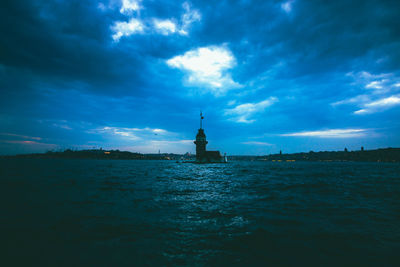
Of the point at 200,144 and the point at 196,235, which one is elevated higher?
the point at 200,144

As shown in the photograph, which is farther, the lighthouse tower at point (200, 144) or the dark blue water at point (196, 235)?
the lighthouse tower at point (200, 144)

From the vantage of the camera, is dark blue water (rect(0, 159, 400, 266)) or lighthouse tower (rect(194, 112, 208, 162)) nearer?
dark blue water (rect(0, 159, 400, 266))

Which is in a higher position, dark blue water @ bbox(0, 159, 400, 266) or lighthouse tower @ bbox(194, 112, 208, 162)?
lighthouse tower @ bbox(194, 112, 208, 162)

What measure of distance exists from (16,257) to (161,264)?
15.0 ft

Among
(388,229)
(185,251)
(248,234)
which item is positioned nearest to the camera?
(185,251)

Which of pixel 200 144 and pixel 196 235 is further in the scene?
pixel 200 144

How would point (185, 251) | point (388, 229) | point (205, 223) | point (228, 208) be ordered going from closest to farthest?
point (185, 251)
point (388, 229)
point (205, 223)
point (228, 208)

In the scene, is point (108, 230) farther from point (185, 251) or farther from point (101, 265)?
point (185, 251)

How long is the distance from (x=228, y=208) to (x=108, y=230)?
7.02m

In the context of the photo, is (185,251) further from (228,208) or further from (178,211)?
(228,208)

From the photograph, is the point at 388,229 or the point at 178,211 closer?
the point at 388,229

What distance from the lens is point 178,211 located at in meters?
10.9

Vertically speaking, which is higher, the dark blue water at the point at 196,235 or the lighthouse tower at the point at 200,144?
the lighthouse tower at the point at 200,144

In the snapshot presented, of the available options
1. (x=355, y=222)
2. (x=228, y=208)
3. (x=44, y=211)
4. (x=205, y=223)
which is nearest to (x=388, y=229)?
(x=355, y=222)
